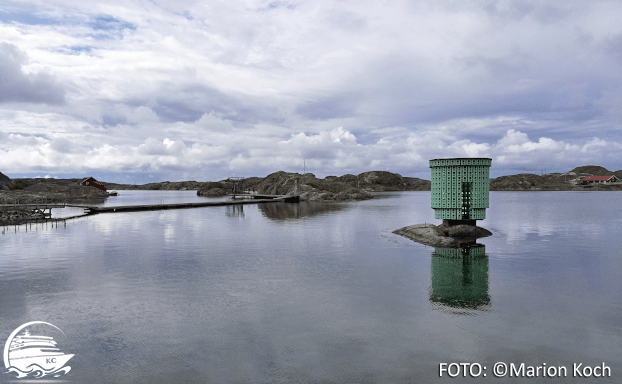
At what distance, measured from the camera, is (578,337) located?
15500 millimetres

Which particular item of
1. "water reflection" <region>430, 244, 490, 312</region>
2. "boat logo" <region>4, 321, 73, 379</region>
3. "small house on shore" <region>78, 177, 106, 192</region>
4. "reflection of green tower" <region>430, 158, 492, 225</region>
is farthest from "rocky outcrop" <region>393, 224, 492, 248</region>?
"small house on shore" <region>78, 177, 106, 192</region>

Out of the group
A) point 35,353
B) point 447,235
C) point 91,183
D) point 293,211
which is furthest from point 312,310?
point 91,183

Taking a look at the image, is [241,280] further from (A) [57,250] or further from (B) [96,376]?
(A) [57,250]

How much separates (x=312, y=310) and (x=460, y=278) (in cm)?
1250

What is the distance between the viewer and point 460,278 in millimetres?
25984

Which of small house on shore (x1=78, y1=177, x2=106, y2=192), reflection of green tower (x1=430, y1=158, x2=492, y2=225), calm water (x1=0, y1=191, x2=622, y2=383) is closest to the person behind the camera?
calm water (x1=0, y1=191, x2=622, y2=383)

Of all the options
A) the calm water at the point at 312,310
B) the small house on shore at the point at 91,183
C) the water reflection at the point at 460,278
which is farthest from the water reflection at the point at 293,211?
the small house on shore at the point at 91,183

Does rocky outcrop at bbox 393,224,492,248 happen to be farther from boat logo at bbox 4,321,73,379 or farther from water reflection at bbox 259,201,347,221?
water reflection at bbox 259,201,347,221

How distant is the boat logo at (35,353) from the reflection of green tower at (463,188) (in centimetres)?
3671

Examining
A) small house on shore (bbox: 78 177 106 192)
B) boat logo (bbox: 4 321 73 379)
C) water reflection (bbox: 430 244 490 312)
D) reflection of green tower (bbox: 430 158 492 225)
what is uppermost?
small house on shore (bbox: 78 177 106 192)

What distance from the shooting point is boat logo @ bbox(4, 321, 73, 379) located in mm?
13203

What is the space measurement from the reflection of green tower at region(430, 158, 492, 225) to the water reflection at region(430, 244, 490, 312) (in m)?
4.80

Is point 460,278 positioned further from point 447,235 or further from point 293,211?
point 293,211

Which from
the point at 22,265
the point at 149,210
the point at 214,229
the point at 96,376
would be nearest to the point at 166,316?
the point at 96,376
